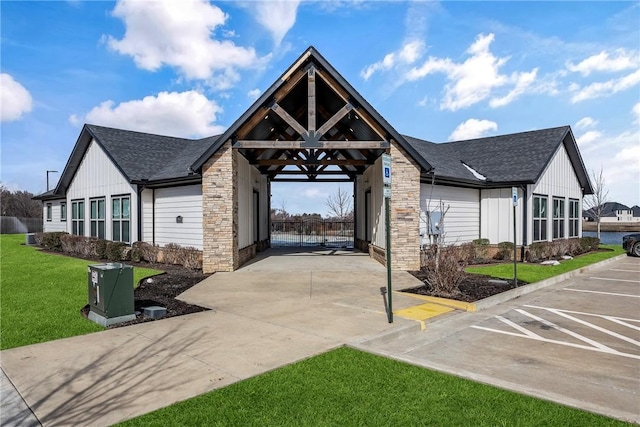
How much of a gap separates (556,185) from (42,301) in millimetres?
20583

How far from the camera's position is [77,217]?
20859 mm

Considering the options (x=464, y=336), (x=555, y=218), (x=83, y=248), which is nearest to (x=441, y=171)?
(x=555, y=218)

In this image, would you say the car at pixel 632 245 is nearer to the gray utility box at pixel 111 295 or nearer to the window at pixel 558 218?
the window at pixel 558 218

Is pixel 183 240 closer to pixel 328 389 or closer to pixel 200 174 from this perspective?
pixel 200 174

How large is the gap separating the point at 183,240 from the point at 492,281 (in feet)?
36.0

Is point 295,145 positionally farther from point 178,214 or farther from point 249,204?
point 178,214

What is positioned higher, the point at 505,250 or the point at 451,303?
the point at 505,250

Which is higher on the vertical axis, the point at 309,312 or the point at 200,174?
the point at 200,174

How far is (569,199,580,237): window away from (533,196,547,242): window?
386 cm

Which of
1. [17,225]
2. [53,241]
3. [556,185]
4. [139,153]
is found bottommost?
[53,241]

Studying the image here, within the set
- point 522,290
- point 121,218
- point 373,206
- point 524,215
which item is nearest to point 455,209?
point 524,215

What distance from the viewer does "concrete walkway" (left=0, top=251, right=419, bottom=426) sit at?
13.0ft

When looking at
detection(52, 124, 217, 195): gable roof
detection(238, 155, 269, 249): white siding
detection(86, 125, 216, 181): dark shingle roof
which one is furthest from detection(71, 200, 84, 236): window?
detection(238, 155, 269, 249): white siding

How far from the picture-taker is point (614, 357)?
5.49 meters
